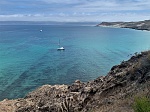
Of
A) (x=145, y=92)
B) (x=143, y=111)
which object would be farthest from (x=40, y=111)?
(x=143, y=111)

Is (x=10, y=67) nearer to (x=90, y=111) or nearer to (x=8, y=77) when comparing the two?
(x=8, y=77)

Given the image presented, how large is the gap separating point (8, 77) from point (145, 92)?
3266 cm

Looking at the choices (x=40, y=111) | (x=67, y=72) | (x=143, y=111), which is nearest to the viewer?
(x=143, y=111)

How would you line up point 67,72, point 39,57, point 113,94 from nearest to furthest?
1. point 113,94
2. point 67,72
3. point 39,57

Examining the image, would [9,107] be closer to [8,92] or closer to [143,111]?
[8,92]

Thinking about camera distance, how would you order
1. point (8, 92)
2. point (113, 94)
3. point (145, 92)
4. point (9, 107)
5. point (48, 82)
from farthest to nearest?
point (48, 82) < point (8, 92) < point (9, 107) < point (113, 94) < point (145, 92)

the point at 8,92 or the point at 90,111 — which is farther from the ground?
the point at 90,111

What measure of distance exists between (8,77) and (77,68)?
14.4 m

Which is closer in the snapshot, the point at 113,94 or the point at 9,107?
the point at 113,94

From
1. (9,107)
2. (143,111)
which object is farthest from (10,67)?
(143,111)

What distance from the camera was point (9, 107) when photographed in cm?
2905

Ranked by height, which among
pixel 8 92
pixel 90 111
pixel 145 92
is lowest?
pixel 8 92

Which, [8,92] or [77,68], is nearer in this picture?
[8,92]

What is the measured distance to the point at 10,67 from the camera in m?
55.5
